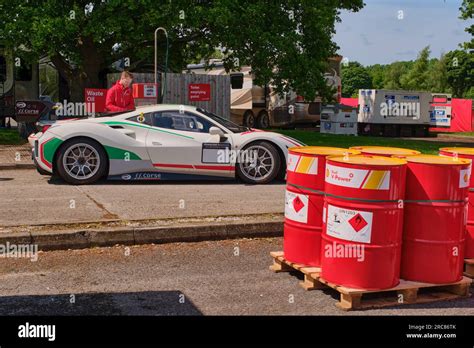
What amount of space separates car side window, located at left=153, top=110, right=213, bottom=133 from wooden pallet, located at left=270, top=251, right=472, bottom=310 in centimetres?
508

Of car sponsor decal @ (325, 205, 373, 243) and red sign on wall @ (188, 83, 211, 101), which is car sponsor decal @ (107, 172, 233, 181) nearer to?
car sponsor decal @ (325, 205, 373, 243)

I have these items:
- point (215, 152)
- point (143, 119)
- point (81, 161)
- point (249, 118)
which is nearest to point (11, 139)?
point (81, 161)

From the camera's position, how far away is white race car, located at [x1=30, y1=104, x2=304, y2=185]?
9.98m

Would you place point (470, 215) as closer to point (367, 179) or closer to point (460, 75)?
point (367, 179)

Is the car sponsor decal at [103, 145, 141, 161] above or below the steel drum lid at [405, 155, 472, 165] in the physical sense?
below

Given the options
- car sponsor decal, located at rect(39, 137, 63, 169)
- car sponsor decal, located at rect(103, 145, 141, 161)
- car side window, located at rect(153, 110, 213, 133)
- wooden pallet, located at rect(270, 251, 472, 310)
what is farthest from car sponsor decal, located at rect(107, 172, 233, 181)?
wooden pallet, located at rect(270, 251, 472, 310)

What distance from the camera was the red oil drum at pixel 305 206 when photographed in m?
5.69

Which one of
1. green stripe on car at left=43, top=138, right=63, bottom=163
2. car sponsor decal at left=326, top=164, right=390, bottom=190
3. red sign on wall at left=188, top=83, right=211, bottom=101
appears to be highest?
red sign on wall at left=188, top=83, right=211, bottom=101

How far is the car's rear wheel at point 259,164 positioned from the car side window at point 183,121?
2.84 feet

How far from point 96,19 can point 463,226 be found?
13.6 m

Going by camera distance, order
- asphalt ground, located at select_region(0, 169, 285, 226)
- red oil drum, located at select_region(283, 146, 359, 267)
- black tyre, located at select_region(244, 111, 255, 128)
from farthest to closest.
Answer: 1. black tyre, located at select_region(244, 111, 255, 128)
2. asphalt ground, located at select_region(0, 169, 285, 226)
3. red oil drum, located at select_region(283, 146, 359, 267)

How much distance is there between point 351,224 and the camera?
5086 millimetres

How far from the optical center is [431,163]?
522 cm

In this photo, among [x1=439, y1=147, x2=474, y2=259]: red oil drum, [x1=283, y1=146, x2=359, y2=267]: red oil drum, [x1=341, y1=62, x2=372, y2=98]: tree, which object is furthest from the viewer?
[x1=341, y1=62, x2=372, y2=98]: tree
